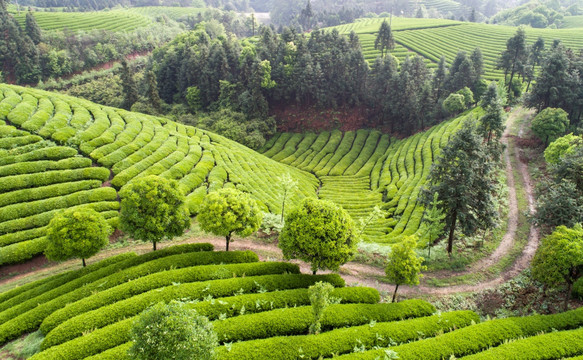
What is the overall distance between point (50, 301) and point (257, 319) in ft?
56.3

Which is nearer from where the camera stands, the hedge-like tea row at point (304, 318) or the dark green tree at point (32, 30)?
the hedge-like tea row at point (304, 318)

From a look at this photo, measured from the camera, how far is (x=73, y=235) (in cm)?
2934

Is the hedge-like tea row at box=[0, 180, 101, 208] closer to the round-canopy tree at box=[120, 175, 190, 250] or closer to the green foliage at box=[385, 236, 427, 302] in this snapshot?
the round-canopy tree at box=[120, 175, 190, 250]

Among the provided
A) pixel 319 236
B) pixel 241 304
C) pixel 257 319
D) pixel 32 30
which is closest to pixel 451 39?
pixel 319 236

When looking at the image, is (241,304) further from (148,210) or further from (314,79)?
(314,79)

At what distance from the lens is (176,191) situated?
33.1 meters

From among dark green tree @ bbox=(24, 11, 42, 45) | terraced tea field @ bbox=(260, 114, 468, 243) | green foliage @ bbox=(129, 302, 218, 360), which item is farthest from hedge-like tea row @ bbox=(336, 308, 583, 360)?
dark green tree @ bbox=(24, 11, 42, 45)

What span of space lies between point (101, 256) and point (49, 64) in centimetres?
11559

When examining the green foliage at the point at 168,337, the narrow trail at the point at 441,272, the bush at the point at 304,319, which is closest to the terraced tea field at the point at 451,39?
the narrow trail at the point at 441,272

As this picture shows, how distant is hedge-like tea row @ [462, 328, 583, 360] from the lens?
2300 cm

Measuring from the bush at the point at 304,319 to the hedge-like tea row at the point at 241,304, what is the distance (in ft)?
3.72

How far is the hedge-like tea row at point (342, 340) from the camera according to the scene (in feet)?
72.9

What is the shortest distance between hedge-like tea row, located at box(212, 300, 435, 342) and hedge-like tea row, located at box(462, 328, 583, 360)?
5.79m

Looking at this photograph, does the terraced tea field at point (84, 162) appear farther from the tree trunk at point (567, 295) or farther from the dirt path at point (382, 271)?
the tree trunk at point (567, 295)
